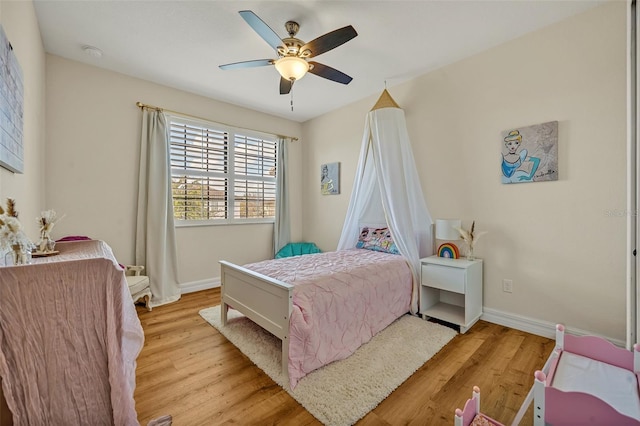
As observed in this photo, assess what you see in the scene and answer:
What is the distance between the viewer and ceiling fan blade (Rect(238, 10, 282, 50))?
1718mm

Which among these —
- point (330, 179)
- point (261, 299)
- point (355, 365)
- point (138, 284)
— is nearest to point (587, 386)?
point (355, 365)

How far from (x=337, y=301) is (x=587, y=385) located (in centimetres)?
Answer: 139

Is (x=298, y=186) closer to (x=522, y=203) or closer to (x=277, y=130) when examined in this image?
(x=277, y=130)

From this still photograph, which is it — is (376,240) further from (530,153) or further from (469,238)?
(530,153)

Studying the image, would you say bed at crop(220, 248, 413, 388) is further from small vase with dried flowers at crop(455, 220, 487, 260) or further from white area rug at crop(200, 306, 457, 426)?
small vase with dried flowers at crop(455, 220, 487, 260)

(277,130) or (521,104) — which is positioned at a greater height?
(277,130)

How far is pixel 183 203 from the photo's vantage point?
12.1 feet

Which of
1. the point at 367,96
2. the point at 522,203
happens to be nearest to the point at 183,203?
the point at 367,96

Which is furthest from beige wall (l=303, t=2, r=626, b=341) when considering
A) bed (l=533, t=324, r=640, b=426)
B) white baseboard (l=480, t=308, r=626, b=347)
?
bed (l=533, t=324, r=640, b=426)

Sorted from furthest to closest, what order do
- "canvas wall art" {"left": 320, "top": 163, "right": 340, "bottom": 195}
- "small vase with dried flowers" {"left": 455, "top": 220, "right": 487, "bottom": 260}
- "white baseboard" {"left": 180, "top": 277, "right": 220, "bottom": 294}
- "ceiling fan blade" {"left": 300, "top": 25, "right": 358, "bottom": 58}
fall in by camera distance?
"canvas wall art" {"left": 320, "top": 163, "right": 340, "bottom": 195}
"white baseboard" {"left": 180, "top": 277, "right": 220, "bottom": 294}
"small vase with dried flowers" {"left": 455, "top": 220, "right": 487, "bottom": 260}
"ceiling fan blade" {"left": 300, "top": 25, "right": 358, "bottom": 58}

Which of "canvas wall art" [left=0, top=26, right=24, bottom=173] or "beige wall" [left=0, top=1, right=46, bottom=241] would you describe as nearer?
"canvas wall art" [left=0, top=26, right=24, bottom=173]

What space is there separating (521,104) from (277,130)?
3417mm

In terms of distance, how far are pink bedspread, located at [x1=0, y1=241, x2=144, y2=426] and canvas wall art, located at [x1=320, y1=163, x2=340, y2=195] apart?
348 centimetres

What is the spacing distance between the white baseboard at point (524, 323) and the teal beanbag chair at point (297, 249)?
2572mm
